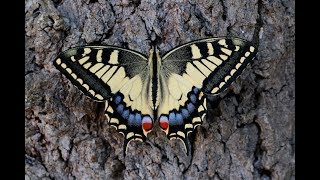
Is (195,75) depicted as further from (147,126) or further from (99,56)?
(99,56)

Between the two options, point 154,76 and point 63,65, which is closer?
point 63,65

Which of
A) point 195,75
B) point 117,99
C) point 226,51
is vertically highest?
point 226,51

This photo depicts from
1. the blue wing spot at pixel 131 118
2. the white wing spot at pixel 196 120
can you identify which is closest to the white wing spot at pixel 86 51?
the blue wing spot at pixel 131 118

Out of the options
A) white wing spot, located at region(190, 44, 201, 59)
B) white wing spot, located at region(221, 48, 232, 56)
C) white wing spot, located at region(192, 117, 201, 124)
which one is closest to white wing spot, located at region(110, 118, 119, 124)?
white wing spot, located at region(192, 117, 201, 124)

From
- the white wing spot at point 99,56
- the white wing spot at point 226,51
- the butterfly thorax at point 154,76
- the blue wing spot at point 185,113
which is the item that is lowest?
the blue wing spot at point 185,113

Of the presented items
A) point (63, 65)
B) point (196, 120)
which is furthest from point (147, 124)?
point (63, 65)

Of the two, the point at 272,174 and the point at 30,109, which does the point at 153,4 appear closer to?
the point at 30,109

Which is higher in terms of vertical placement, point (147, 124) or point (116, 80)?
point (116, 80)

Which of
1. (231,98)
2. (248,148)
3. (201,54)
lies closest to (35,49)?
(201,54)

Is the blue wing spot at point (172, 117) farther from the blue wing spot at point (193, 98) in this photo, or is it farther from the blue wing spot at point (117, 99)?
the blue wing spot at point (117, 99)
